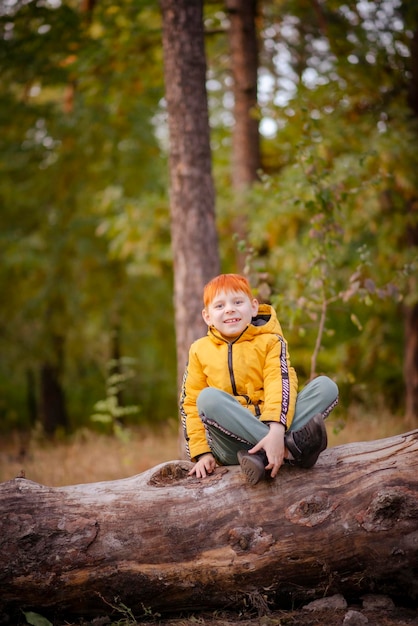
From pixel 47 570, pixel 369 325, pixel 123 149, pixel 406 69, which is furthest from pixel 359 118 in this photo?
pixel 47 570

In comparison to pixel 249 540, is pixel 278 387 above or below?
above

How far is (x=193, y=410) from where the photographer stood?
3574mm

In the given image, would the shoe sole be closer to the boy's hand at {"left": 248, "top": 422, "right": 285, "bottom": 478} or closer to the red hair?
the boy's hand at {"left": 248, "top": 422, "right": 285, "bottom": 478}

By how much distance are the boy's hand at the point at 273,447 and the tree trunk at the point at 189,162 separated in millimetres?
2368

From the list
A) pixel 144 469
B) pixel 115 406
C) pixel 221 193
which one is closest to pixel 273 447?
pixel 144 469

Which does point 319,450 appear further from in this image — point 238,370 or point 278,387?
point 238,370

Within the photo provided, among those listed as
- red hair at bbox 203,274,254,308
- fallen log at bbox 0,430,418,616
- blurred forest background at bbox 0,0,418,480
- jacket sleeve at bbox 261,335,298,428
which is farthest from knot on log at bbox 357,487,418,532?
blurred forest background at bbox 0,0,418,480

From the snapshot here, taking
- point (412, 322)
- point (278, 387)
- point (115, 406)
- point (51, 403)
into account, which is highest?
point (278, 387)

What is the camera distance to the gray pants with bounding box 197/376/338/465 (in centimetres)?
325

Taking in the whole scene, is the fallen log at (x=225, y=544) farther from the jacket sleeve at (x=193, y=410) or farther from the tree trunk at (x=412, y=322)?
the tree trunk at (x=412, y=322)

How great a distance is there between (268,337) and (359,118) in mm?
5989

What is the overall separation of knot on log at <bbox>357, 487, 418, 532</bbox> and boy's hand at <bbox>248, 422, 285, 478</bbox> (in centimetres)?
55

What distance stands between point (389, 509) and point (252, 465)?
79cm

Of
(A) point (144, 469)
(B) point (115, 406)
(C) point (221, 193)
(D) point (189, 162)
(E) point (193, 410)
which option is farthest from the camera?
(C) point (221, 193)
